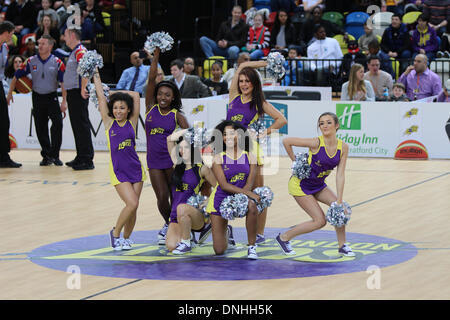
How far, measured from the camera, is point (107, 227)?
9492 millimetres

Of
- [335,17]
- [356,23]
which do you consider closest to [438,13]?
[356,23]

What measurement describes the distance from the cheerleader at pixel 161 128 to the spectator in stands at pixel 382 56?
33.8 ft

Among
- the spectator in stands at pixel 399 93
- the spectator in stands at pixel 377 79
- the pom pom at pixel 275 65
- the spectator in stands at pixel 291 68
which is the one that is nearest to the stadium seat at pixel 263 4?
the spectator in stands at pixel 291 68

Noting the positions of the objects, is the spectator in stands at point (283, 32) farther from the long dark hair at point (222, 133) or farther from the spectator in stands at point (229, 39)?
the long dark hair at point (222, 133)

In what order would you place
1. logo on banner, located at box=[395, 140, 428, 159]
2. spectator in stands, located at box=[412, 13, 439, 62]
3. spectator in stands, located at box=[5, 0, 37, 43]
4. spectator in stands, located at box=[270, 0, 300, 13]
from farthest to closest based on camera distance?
spectator in stands, located at box=[5, 0, 37, 43]
spectator in stands, located at box=[270, 0, 300, 13]
spectator in stands, located at box=[412, 13, 439, 62]
logo on banner, located at box=[395, 140, 428, 159]

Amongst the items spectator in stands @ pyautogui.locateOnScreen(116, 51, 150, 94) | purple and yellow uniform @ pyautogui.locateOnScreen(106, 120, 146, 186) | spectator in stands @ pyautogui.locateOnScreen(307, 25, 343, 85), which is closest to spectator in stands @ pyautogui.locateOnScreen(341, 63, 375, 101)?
spectator in stands @ pyautogui.locateOnScreen(307, 25, 343, 85)

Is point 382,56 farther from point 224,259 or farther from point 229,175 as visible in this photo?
point 224,259

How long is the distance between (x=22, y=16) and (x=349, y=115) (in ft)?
38.5

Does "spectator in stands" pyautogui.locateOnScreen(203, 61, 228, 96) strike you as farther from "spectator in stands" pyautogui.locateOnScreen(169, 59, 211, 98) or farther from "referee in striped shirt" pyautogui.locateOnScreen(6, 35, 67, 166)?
"referee in striped shirt" pyautogui.locateOnScreen(6, 35, 67, 166)

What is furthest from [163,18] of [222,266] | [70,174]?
[222,266]

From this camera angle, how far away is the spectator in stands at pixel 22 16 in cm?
2322

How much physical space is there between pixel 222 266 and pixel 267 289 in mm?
924

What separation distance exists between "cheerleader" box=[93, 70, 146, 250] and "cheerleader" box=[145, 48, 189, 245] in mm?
321

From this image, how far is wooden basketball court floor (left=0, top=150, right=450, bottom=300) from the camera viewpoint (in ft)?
21.7
